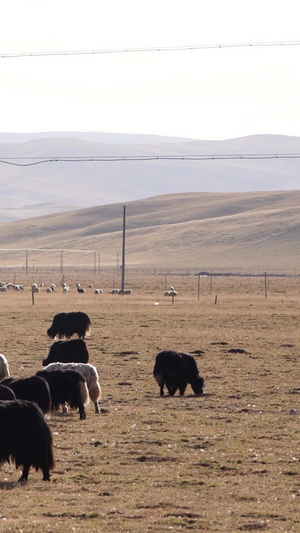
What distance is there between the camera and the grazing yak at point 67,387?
57.5 feet

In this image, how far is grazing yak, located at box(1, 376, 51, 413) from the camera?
1641 cm

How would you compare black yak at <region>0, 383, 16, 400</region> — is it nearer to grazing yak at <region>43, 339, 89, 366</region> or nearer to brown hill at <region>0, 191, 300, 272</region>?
grazing yak at <region>43, 339, 89, 366</region>

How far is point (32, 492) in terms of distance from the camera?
469 inches

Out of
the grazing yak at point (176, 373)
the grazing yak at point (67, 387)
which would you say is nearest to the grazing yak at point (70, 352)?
the grazing yak at point (176, 373)

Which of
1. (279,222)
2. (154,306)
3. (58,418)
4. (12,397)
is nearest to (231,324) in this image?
(154,306)

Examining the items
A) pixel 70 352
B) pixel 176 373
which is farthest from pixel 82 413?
pixel 70 352

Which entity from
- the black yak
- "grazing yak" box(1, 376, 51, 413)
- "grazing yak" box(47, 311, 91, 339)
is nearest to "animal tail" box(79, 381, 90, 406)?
"grazing yak" box(1, 376, 51, 413)

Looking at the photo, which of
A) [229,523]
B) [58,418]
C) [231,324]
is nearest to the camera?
[229,523]

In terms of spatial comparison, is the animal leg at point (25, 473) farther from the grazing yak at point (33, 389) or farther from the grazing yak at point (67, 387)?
the grazing yak at point (67, 387)

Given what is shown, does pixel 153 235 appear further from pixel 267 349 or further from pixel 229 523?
pixel 229 523

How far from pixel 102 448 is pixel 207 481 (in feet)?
8.48

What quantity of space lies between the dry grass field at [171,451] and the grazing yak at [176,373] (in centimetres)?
26

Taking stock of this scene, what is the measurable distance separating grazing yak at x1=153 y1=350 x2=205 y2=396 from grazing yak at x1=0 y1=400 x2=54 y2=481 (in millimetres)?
8450

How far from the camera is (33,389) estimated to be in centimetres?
1648
